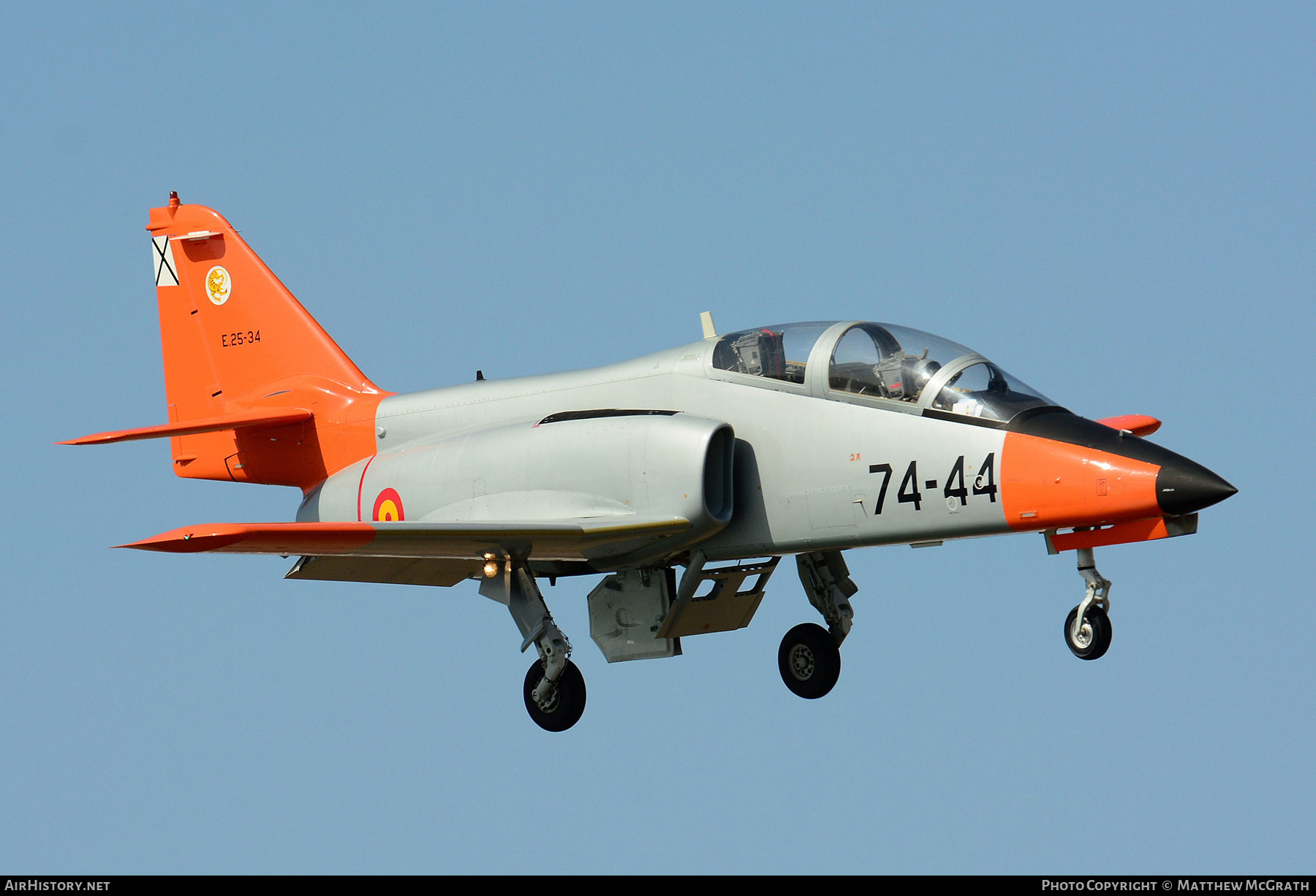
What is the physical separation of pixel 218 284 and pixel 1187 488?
1134 centimetres

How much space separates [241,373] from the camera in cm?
1733

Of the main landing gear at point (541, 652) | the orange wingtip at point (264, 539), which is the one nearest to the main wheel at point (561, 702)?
the main landing gear at point (541, 652)

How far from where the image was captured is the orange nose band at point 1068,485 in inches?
442

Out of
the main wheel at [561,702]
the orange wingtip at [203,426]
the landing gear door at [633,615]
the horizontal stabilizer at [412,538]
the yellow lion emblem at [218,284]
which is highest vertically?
the yellow lion emblem at [218,284]

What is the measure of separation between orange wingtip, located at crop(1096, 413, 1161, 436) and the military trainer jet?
0.03 metres

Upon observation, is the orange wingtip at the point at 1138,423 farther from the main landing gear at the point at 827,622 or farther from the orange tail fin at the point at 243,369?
the orange tail fin at the point at 243,369

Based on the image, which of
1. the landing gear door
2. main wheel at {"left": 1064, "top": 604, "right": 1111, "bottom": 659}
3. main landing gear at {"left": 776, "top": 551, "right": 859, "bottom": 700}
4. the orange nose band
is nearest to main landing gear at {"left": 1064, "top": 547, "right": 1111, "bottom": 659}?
main wheel at {"left": 1064, "top": 604, "right": 1111, "bottom": 659}

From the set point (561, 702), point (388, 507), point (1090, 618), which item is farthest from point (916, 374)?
point (388, 507)

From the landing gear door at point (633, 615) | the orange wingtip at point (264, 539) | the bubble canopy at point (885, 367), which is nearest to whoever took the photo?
the orange wingtip at point (264, 539)

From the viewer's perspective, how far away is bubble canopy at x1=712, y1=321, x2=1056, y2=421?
12.2 metres

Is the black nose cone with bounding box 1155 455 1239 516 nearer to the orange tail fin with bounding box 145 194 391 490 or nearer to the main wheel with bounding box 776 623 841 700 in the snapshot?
the main wheel with bounding box 776 623 841 700

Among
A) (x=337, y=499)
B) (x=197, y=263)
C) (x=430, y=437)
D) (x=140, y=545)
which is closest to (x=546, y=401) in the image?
(x=430, y=437)

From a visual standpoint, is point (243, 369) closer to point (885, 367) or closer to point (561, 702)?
point (561, 702)

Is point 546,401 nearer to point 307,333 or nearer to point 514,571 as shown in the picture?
point 514,571
